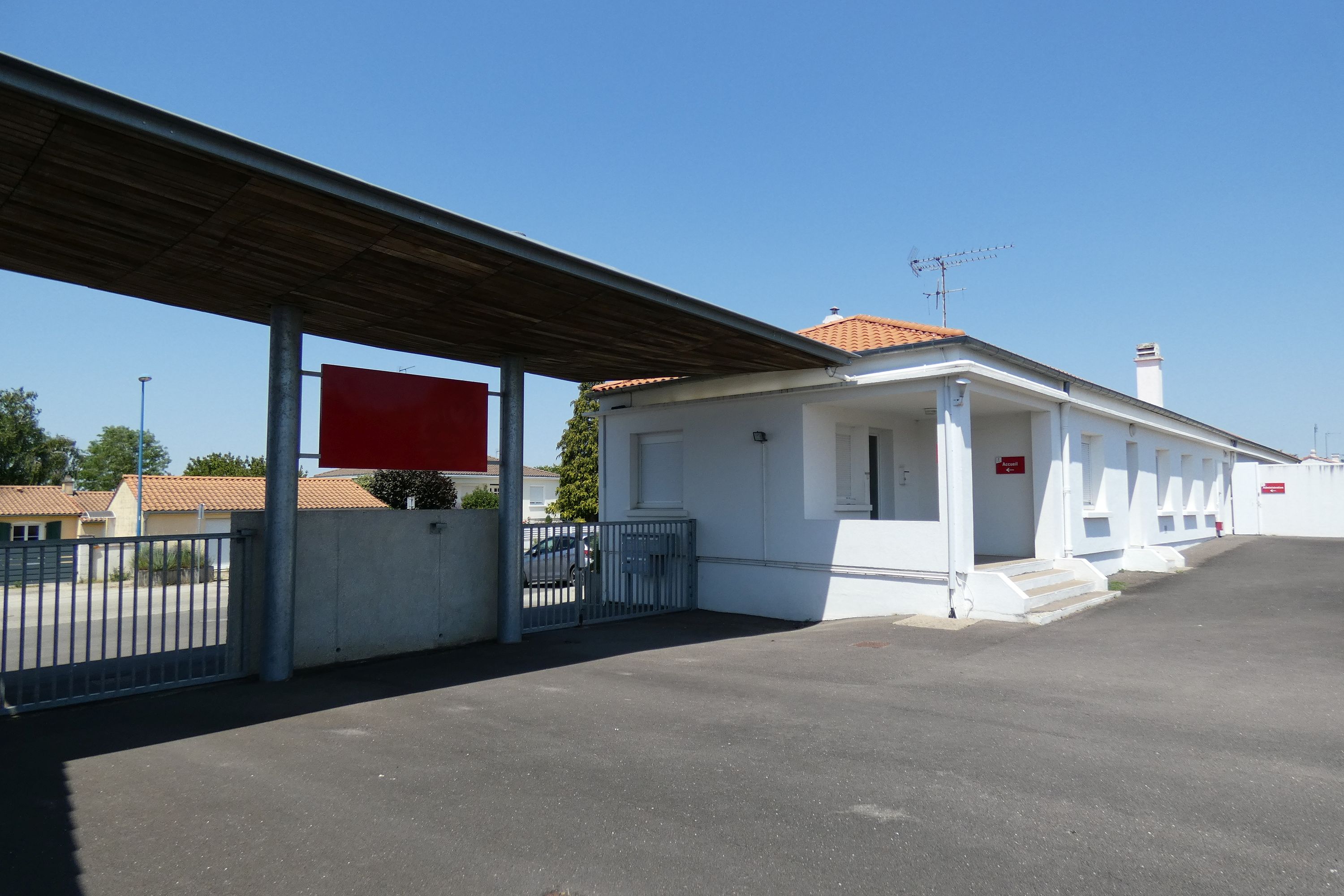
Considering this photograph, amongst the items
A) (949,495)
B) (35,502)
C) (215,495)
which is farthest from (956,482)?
(35,502)

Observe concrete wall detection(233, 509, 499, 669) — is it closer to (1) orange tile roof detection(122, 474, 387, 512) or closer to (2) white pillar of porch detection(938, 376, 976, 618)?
(2) white pillar of porch detection(938, 376, 976, 618)

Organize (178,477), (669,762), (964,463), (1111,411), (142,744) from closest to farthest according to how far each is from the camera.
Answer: (669,762), (142,744), (964,463), (1111,411), (178,477)

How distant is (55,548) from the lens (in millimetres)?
6801

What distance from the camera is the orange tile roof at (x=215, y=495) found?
26797 mm

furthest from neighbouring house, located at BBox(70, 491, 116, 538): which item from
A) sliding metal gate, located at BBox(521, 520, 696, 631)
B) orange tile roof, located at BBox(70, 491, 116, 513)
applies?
sliding metal gate, located at BBox(521, 520, 696, 631)

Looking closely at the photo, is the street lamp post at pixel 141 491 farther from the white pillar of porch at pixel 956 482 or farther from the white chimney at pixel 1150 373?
the white chimney at pixel 1150 373

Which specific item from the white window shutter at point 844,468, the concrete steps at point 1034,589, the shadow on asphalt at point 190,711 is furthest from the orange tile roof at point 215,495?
the concrete steps at point 1034,589

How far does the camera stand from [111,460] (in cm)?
9262

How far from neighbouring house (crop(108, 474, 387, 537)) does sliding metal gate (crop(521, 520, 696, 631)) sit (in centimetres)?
1326

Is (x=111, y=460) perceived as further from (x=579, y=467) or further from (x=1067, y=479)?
(x=1067, y=479)

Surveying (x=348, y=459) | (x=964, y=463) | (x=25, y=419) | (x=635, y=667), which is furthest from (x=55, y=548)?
(x=25, y=419)

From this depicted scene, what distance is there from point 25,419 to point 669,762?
237 feet

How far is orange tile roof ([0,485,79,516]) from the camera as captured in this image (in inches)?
1532

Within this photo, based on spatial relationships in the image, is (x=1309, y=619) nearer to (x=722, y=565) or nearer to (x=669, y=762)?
(x=722, y=565)
